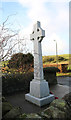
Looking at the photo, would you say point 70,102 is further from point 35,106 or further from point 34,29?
point 34,29

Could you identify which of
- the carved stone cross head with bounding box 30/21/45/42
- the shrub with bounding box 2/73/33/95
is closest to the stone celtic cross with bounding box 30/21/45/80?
the carved stone cross head with bounding box 30/21/45/42

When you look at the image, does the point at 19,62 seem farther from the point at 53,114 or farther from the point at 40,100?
the point at 53,114

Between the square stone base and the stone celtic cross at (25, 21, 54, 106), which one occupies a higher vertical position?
the stone celtic cross at (25, 21, 54, 106)

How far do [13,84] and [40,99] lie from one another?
7.77 feet

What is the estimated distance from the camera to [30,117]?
170 cm

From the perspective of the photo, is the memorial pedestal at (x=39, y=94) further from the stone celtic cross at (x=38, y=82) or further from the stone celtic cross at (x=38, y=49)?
the stone celtic cross at (x=38, y=49)

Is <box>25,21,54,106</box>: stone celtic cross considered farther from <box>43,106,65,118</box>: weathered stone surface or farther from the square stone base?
<box>43,106,65,118</box>: weathered stone surface

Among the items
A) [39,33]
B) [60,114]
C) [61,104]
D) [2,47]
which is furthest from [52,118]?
[39,33]

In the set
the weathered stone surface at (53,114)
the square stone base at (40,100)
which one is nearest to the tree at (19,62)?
the square stone base at (40,100)

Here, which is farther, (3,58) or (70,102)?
(70,102)

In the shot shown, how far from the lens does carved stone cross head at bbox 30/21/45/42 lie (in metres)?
3.54

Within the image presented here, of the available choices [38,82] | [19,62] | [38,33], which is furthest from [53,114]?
[19,62]

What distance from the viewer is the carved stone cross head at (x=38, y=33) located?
354 cm

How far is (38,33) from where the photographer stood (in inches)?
144
